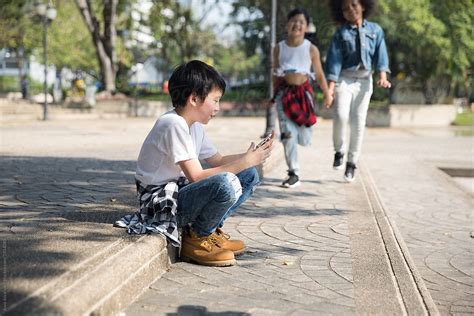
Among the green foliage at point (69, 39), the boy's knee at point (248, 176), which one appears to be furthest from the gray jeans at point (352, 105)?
the green foliage at point (69, 39)

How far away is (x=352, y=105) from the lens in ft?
24.4

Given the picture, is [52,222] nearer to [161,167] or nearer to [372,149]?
[161,167]

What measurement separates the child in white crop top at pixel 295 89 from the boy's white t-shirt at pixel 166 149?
3124 millimetres

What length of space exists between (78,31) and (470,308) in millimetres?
47566

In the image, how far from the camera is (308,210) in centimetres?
577

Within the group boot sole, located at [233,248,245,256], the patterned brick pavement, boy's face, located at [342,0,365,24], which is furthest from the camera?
boy's face, located at [342,0,365,24]

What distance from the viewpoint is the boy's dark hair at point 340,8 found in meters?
7.41

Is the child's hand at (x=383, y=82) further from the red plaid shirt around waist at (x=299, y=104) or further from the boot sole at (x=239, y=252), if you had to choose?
the boot sole at (x=239, y=252)

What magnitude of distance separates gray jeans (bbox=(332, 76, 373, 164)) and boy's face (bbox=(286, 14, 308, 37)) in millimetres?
735

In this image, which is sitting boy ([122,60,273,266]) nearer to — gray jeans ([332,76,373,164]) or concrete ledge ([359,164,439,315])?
concrete ledge ([359,164,439,315])

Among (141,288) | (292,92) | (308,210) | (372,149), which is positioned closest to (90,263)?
(141,288)

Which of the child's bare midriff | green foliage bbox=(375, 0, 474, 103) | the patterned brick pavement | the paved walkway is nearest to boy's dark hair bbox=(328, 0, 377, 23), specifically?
the child's bare midriff

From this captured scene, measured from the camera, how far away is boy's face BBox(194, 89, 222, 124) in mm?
3771

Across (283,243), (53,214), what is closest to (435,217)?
(283,243)
